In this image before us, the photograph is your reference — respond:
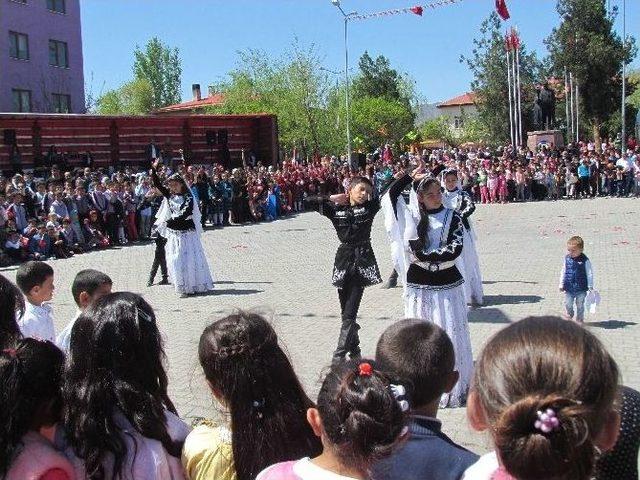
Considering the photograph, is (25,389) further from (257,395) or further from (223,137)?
(223,137)

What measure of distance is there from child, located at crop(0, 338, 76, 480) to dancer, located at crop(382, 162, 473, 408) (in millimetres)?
4016

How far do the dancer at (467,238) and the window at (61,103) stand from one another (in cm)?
3908

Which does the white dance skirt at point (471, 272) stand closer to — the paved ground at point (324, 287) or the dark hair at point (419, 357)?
the paved ground at point (324, 287)

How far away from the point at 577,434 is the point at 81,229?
18939 mm

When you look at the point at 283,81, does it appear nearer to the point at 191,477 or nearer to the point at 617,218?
the point at 617,218

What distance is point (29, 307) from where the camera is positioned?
206 inches

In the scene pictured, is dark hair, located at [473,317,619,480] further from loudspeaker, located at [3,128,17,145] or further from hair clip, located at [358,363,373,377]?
loudspeaker, located at [3,128,17,145]

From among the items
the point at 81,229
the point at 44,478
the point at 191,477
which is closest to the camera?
the point at 44,478

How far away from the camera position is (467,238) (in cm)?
1014

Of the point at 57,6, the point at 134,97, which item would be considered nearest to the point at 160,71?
the point at 134,97

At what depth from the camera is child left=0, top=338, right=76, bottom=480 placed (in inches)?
96.3

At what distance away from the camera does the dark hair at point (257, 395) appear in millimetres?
2598

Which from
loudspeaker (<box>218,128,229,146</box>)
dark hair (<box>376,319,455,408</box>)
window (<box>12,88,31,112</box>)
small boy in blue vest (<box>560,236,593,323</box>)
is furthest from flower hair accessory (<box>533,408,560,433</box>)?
window (<box>12,88,31,112</box>)

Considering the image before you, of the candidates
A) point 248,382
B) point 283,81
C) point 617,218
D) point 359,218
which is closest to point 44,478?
point 248,382
